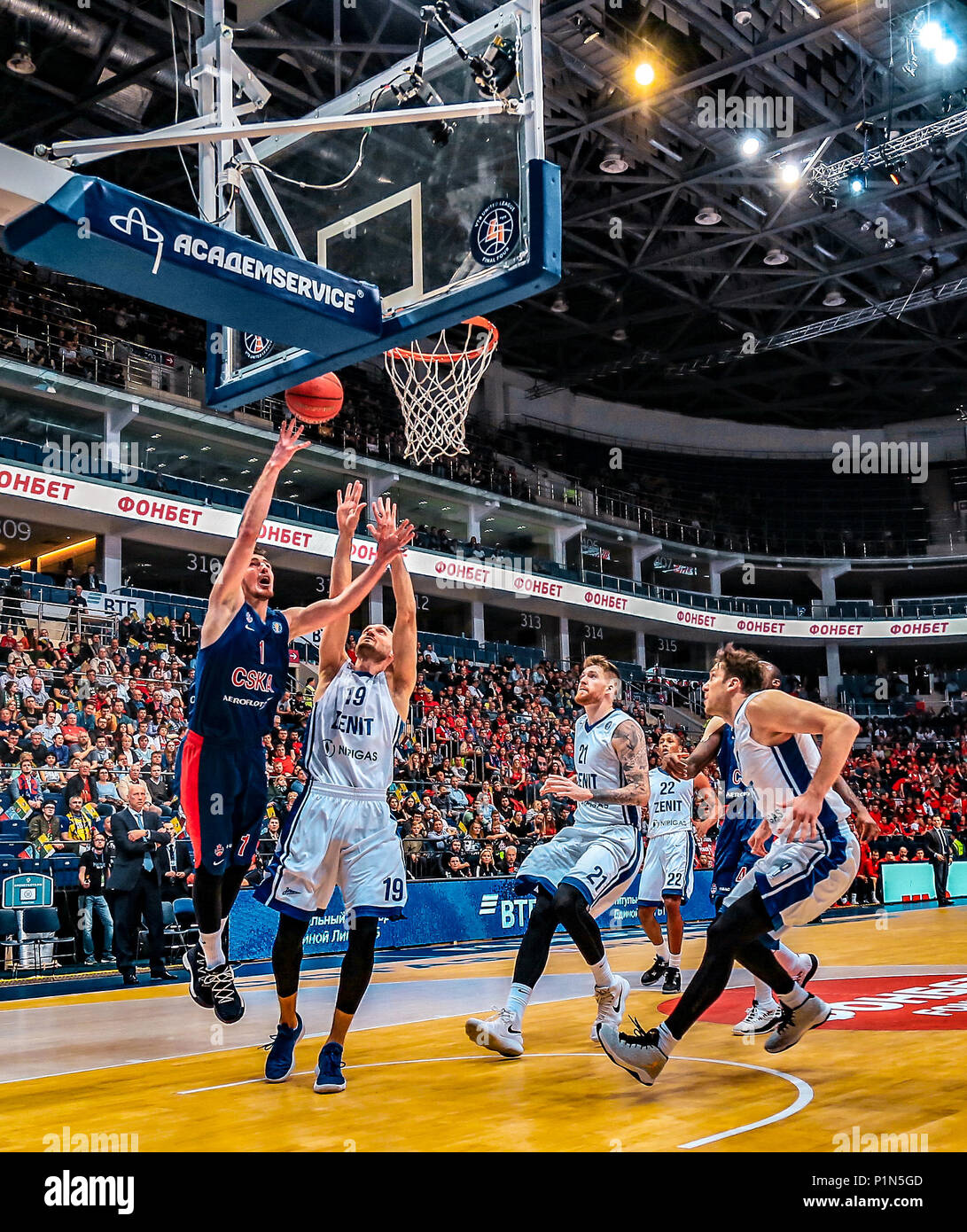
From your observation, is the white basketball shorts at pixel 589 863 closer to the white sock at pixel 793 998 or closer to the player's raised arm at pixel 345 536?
the white sock at pixel 793 998

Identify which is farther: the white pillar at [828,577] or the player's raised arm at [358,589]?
the white pillar at [828,577]

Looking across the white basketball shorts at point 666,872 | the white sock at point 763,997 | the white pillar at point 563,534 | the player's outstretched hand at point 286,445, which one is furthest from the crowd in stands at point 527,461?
the white sock at point 763,997

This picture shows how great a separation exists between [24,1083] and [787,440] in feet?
135

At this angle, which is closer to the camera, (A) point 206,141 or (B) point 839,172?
(A) point 206,141

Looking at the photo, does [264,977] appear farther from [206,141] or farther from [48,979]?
[206,141]

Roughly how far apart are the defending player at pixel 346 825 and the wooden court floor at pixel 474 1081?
43 centimetres

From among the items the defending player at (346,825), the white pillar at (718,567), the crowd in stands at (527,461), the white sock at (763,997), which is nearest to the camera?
the defending player at (346,825)

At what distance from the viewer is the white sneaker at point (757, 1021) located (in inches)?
277

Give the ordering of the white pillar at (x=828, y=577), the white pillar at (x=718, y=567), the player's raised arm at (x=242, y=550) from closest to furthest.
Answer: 1. the player's raised arm at (x=242, y=550)
2. the white pillar at (x=718, y=567)
3. the white pillar at (x=828, y=577)

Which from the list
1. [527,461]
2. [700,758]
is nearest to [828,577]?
[527,461]

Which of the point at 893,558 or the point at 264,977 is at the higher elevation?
the point at 893,558

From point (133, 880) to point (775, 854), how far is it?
25.8ft

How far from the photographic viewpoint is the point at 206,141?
6570 millimetres
